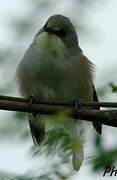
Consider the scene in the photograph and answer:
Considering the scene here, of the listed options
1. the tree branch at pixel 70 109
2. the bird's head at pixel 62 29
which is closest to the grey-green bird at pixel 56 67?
the bird's head at pixel 62 29

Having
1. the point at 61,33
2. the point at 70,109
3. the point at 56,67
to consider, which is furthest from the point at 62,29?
the point at 70,109

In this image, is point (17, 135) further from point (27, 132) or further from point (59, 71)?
point (59, 71)

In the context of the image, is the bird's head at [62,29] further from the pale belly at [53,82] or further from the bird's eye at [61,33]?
the pale belly at [53,82]

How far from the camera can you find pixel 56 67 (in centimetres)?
338

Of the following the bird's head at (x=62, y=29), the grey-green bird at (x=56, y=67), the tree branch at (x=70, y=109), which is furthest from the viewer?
the bird's head at (x=62, y=29)

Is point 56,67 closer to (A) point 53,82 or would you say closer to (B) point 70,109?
(A) point 53,82

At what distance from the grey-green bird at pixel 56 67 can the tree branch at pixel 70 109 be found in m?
1.13

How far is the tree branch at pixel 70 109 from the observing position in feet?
6.30

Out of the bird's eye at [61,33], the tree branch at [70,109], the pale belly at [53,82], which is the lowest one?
the tree branch at [70,109]

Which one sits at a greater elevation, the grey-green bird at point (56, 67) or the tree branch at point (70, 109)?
the grey-green bird at point (56, 67)

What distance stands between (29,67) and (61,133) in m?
1.75

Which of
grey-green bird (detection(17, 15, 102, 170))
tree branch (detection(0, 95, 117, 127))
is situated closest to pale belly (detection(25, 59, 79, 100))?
grey-green bird (detection(17, 15, 102, 170))

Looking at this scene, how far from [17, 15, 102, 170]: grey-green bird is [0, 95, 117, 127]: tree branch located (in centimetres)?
113

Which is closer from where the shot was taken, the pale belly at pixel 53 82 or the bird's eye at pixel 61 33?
the pale belly at pixel 53 82
